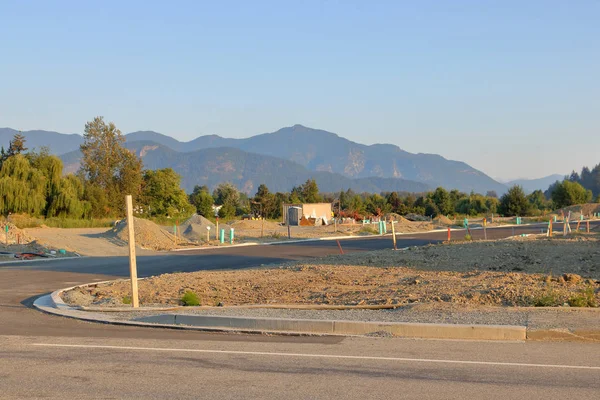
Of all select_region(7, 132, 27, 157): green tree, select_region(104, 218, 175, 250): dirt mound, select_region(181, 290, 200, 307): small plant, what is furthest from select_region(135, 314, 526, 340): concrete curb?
select_region(7, 132, 27, 157): green tree

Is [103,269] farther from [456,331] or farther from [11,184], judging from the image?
[11,184]

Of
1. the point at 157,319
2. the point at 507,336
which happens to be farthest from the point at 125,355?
the point at 507,336

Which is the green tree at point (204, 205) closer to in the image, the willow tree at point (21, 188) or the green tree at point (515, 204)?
the willow tree at point (21, 188)

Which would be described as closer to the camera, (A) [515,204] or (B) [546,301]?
(B) [546,301]

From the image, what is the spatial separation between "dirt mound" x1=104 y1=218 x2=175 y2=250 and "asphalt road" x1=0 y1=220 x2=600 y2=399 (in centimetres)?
2624

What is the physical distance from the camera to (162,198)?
7550 centimetres

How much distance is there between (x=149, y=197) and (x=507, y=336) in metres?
68.0

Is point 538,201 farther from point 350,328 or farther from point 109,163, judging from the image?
point 350,328

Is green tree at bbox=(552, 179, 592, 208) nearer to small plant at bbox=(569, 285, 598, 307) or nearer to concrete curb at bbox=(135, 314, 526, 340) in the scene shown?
small plant at bbox=(569, 285, 598, 307)

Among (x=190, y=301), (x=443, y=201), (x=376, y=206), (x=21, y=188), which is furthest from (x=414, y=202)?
(x=190, y=301)

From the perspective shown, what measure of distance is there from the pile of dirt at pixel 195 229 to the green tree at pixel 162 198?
2036cm

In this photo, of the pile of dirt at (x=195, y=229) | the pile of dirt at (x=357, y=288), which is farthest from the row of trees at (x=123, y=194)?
the pile of dirt at (x=357, y=288)

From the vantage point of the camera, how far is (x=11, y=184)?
50969 mm

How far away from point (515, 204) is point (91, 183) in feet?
174
